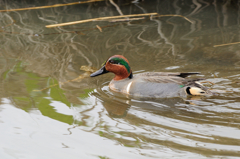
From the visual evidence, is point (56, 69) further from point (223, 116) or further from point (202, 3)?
point (202, 3)

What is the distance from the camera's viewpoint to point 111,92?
5004 millimetres

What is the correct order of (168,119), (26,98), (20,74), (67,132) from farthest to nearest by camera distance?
(20,74), (26,98), (168,119), (67,132)

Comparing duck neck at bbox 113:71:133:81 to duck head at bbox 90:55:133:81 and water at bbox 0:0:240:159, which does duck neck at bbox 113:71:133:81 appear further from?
water at bbox 0:0:240:159

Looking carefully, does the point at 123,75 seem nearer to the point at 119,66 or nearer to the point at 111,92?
the point at 119,66

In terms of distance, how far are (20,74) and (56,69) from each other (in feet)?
2.22

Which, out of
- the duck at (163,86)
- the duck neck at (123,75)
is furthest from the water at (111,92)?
the duck neck at (123,75)

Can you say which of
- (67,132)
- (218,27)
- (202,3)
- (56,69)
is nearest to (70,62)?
(56,69)

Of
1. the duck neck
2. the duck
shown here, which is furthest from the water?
the duck neck

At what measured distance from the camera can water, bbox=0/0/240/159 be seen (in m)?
3.33

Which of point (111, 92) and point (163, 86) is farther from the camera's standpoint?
point (111, 92)

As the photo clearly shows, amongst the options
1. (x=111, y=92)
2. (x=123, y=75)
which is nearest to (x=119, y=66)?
(x=123, y=75)

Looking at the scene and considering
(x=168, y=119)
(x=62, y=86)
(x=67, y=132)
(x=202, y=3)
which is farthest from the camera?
(x=202, y=3)

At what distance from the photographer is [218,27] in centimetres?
798

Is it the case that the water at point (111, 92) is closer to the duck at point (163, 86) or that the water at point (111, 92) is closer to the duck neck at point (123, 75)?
the duck at point (163, 86)
